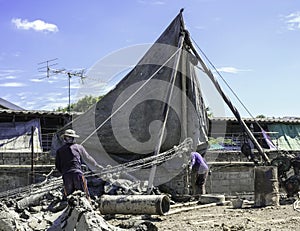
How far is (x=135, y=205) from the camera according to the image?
7.25 meters

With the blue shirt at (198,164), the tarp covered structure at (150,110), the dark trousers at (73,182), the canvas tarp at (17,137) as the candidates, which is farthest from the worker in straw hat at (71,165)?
the canvas tarp at (17,137)

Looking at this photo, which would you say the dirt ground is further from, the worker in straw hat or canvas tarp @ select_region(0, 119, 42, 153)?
canvas tarp @ select_region(0, 119, 42, 153)

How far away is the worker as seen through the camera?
10305 millimetres

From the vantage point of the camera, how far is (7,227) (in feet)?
18.5

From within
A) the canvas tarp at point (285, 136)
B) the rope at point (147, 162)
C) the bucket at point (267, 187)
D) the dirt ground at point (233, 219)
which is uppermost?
the canvas tarp at point (285, 136)

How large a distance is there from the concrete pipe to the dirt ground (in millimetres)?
159

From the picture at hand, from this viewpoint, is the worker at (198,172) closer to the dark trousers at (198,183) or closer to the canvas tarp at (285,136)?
the dark trousers at (198,183)

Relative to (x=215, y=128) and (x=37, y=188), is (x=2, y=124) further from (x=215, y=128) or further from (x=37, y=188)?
(x=37, y=188)

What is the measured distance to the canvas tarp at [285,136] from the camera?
22828mm

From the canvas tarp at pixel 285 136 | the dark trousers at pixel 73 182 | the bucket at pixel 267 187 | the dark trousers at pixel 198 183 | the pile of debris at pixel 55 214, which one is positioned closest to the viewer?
the pile of debris at pixel 55 214

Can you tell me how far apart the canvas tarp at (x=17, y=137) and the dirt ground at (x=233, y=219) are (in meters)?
11.8

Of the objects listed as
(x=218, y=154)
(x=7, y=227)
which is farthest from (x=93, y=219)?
(x=218, y=154)

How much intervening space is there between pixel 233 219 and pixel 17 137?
13.5 metres

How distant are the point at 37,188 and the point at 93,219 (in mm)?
2869
